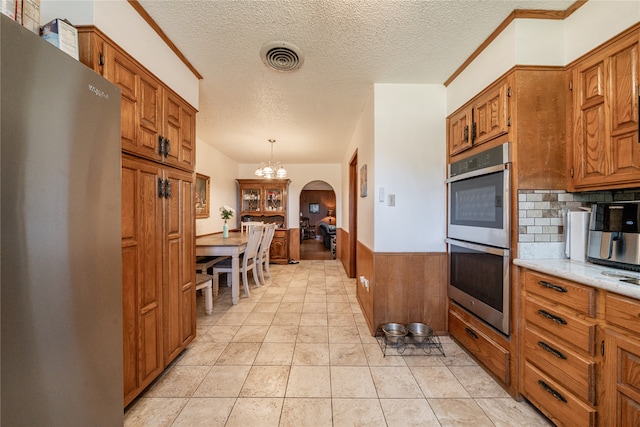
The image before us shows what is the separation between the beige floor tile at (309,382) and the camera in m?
1.65

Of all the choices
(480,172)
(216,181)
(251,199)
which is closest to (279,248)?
(251,199)

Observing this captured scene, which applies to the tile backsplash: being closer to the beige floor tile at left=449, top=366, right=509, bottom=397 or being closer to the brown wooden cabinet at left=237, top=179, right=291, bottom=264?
the beige floor tile at left=449, top=366, right=509, bottom=397

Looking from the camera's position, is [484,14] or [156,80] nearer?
[484,14]

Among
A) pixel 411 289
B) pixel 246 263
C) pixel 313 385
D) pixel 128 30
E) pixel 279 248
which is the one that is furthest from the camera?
pixel 279 248

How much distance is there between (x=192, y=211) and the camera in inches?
83.6

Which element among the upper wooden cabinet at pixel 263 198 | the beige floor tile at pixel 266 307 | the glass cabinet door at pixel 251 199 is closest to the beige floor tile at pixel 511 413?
the beige floor tile at pixel 266 307

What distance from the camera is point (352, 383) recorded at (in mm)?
1739

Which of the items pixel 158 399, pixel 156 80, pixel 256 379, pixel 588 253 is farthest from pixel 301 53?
pixel 158 399

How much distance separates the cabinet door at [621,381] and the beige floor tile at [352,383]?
110 centimetres

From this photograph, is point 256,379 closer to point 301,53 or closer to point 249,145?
point 301,53

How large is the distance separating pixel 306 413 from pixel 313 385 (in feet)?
0.79

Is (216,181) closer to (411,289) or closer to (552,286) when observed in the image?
(411,289)

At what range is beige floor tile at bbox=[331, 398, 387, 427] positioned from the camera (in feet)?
4.63

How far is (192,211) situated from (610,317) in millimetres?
2615
